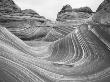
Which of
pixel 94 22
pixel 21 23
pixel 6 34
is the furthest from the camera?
pixel 21 23

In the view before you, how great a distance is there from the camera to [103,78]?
5102mm

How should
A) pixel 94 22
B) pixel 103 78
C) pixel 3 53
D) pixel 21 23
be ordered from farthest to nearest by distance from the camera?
pixel 21 23 → pixel 94 22 → pixel 103 78 → pixel 3 53

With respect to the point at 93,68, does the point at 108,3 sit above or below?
above

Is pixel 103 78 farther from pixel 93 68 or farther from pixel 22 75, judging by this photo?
pixel 22 75

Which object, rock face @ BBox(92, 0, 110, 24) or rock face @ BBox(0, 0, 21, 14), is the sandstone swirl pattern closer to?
rock face @ BBox(92, 0, 110, 24)

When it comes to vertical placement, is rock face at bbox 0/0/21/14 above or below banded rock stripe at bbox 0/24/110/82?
above

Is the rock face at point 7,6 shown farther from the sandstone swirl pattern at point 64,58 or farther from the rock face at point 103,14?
the rock face at point 103,14

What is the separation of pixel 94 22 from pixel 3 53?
12.4 ft

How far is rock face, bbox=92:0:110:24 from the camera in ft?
21.5

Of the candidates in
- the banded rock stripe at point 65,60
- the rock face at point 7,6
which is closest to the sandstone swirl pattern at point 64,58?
the banded rock stripe at point 65,60

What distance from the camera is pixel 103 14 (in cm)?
680

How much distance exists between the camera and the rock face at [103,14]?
6549mm

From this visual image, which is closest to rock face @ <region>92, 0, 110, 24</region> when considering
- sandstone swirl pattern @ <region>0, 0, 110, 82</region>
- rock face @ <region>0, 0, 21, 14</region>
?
sandstone swirl pattern @ <region>0, 0, 110, 82</region>

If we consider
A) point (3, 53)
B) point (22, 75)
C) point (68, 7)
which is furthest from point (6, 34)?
point (68, 7)
